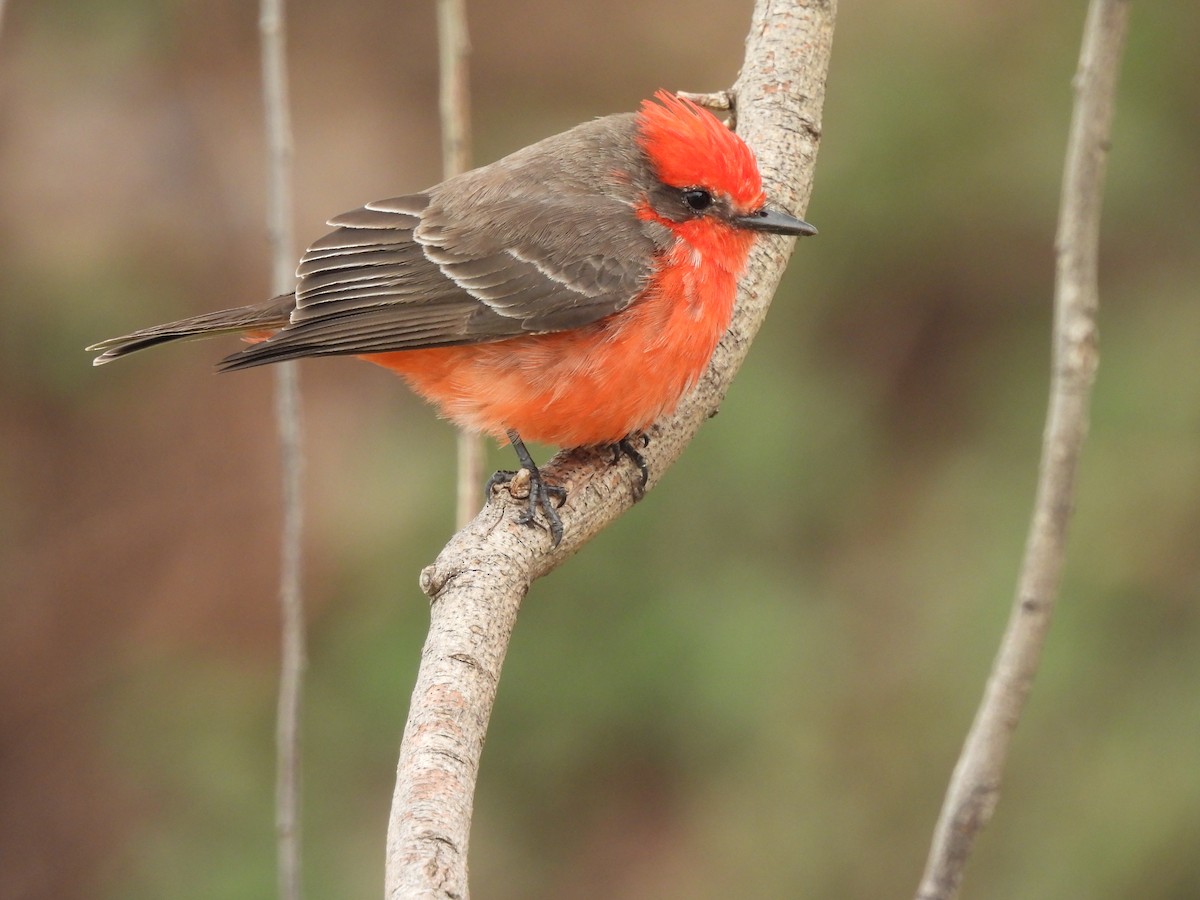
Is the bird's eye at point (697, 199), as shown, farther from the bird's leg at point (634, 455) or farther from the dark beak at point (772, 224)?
the bird's leg at point (634, 455)

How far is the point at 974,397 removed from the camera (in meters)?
7.15

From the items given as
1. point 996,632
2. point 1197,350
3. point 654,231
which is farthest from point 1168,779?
point 654,231

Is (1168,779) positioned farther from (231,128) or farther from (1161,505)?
(231,128)

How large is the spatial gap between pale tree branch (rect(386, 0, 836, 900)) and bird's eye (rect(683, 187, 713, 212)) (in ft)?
0.97

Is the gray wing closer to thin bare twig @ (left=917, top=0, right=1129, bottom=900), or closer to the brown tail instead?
the brown tail

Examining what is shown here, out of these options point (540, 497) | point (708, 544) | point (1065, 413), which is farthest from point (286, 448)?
point (708, 544)

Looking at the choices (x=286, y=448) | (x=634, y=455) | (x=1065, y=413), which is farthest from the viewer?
(x=634, y=455)

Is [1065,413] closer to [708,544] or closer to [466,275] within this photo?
[466,275]

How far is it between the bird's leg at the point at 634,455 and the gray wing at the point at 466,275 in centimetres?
37

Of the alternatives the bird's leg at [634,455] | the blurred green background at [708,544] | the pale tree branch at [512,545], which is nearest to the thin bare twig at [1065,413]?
the pale tree branch at [512,545]

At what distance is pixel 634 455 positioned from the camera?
4066 mm

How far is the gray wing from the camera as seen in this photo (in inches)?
163

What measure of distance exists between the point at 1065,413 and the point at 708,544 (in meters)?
3.79

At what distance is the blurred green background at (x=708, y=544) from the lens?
5.89 meters
